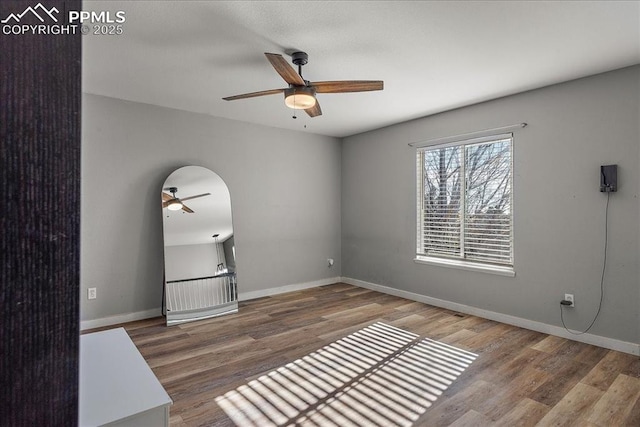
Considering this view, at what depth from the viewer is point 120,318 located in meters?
3.84

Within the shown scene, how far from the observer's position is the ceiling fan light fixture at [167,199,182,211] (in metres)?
4.15

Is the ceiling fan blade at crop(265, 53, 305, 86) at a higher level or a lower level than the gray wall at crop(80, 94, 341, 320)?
higher

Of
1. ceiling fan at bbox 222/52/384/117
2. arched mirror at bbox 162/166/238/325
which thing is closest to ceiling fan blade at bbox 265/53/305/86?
ceiling fan at bbox 222/52/384/117

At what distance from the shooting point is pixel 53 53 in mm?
336

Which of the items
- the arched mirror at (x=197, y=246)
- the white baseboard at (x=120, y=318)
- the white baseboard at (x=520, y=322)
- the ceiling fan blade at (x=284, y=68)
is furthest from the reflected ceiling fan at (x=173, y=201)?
the white baseboard at (x=520, y=322)

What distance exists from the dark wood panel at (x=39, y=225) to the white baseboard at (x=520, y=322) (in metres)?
4.19

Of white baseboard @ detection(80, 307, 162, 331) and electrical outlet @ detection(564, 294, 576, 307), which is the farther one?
white baseboard @ detection(80, 307, 162, 331)

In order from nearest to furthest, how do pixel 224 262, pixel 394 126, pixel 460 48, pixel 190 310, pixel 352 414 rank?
1. pixel 352 414
2. pixel 460 48
3. pixel 190 310
4. pixel 224 262
5. pixel 394 126

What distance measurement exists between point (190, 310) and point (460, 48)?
12.9 ft

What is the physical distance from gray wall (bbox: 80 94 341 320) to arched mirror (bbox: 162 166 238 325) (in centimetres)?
15

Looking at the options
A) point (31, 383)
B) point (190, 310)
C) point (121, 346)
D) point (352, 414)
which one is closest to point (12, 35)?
point (31, 383)

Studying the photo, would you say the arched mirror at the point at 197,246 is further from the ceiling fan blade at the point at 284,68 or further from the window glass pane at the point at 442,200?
the window glass pane at the point at 442,200

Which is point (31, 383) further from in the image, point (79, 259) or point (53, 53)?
point (53, 53)

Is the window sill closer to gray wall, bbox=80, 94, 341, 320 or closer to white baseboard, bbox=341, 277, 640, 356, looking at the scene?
white baseboard, bbox=341, 277, 640, 356
